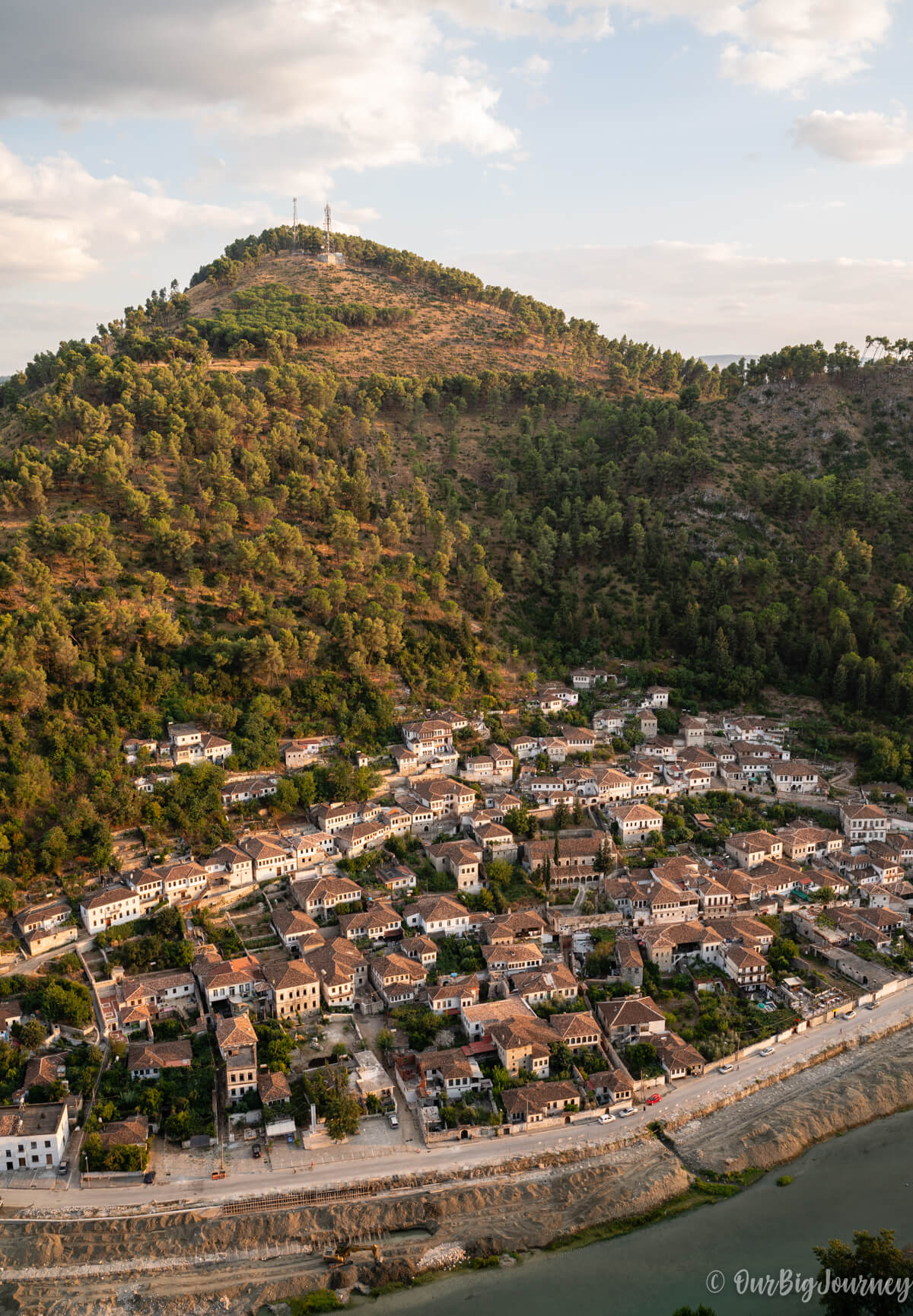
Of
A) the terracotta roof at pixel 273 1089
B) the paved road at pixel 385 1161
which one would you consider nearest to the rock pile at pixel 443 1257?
the paved road at pixel 385 1161

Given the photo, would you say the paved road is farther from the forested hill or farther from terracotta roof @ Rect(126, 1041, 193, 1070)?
the forested hill

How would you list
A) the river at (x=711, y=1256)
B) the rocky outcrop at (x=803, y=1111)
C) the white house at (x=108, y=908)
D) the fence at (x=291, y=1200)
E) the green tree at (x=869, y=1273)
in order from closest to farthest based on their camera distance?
1. the green tree at (x=869, y=1273)
2. the river at (x=711, y=1256)
3. the fence at (x=291, y=1200)
4. the rocky outcrop at (x=803, y=1111)
5. the white house at (x=108, y=908)

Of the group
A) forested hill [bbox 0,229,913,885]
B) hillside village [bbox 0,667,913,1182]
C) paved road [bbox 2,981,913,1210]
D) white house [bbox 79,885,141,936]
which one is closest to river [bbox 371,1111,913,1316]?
paved road [bbox 2,981,913,1210]

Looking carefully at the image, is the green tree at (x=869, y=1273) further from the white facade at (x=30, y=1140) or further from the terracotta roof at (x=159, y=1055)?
the white facade at (x=30, y=1140)

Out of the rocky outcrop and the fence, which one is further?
the rocky outcrop

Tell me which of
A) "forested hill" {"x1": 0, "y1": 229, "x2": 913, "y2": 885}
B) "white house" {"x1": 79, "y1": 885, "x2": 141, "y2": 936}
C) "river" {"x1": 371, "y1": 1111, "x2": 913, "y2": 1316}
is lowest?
"river" {"x1": 371, "y1": 1111, "x2": 913, "y2": 1316}

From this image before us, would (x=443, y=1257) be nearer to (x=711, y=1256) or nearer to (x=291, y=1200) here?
(x=291, y=1200)
